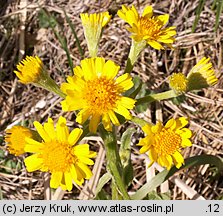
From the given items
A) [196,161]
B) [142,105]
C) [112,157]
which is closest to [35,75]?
[112,157]

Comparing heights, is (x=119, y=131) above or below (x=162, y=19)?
below

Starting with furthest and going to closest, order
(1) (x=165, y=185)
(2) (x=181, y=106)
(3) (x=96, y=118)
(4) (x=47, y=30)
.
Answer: (4) (x=47, y=30) < (2) (x=181, y=106) < (1) (x=165, y=185) < (3) (x=96, y=118)

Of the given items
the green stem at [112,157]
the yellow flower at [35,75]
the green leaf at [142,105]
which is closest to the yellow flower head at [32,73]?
the yellow flower at [35,75]

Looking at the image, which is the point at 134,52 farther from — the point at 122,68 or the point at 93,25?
the point at 122,68

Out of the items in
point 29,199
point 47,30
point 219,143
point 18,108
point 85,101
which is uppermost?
point 47,30

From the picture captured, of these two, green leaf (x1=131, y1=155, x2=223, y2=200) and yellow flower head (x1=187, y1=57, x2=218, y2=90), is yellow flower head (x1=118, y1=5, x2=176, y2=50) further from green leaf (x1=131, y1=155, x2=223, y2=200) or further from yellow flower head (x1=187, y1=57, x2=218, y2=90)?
green leaf (x1=131, y1=155, x2=223, y2=200)

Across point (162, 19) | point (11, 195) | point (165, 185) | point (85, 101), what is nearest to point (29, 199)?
point (11, 195)

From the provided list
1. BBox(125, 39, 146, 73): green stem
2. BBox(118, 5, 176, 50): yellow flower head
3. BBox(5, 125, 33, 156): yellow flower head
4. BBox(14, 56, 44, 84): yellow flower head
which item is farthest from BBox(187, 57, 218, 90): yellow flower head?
BBox(5, 125, 33, 156): yellow flower head

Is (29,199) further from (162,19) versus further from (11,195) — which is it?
(162,19)
